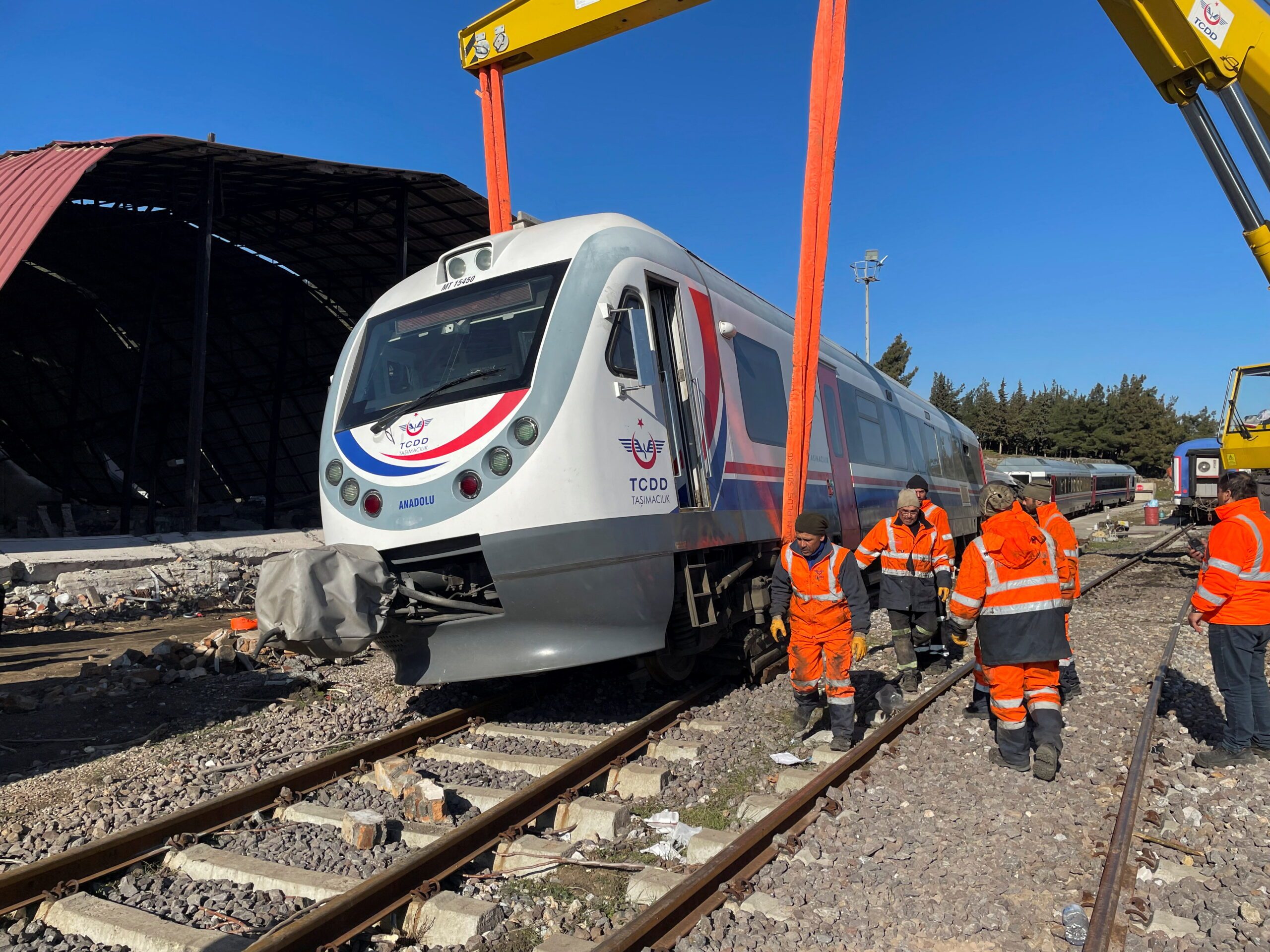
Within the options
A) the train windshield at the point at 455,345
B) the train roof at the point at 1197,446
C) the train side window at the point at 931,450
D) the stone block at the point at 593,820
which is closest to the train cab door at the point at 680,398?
the train windshield at the point at 455,345

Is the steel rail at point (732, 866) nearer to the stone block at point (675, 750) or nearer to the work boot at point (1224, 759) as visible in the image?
the stone block at point (675, 750)

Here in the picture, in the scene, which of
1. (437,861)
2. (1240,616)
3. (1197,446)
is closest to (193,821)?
(437,861)

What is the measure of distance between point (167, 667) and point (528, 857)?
551cm

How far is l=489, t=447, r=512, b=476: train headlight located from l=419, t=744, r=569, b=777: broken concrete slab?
170cm

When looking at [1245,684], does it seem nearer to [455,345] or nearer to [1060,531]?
[1060,531]

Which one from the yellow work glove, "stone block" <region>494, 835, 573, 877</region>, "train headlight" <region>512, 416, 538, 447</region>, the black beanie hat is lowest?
"stone block" <region>494, 835, 573, 877</region>

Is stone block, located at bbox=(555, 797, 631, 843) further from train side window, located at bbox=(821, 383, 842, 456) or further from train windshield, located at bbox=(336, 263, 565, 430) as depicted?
train side window, located at bbox=(821, 383, 842, 456)

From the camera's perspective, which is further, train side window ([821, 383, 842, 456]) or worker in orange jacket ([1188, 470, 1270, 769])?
train side window ([821, 383, 842, 456])

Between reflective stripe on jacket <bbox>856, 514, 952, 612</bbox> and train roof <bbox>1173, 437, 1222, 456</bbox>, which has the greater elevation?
train roof <bbox>1173, 437, 1222, 456</bbox>

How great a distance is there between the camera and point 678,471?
5.79m

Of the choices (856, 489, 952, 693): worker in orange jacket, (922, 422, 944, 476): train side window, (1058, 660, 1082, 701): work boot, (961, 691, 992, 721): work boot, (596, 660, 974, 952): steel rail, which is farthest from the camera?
(922, 422, 944, 476): train side window

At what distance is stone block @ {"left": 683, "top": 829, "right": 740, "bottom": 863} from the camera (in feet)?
12.7

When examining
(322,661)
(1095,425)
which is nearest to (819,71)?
(322,661)

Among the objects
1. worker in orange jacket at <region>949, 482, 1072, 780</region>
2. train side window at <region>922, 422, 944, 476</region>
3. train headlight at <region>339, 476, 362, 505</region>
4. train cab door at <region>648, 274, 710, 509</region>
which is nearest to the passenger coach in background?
train side window at <region>922, 422, 944, 476</region>
